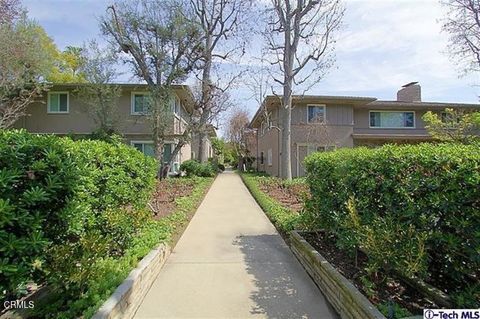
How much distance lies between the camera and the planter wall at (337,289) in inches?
127

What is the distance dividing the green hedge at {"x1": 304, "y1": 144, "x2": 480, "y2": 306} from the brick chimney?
1034 inches

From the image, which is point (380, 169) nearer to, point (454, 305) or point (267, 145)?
point (454, 305)

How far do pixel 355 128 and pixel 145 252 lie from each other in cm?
2240

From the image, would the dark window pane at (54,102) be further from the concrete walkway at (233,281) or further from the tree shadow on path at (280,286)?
the tree shadow on path at (280,286)

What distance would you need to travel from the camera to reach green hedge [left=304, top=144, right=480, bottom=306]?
10.2ft

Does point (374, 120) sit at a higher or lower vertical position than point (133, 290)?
higher

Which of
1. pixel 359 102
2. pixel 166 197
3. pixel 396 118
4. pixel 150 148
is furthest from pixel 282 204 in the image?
pixel 396 118

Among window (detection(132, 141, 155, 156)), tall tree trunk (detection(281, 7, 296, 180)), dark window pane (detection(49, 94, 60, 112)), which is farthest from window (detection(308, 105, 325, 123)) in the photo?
dark window pane (detection(49, 94, 60, 112))

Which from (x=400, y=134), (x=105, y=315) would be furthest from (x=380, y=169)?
(x=400, y=134)

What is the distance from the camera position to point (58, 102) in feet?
67.6

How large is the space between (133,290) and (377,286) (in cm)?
293

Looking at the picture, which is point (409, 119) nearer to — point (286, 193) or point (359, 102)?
point (359, 102)

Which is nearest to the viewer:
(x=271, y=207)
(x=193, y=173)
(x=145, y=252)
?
(x=145, y=252)

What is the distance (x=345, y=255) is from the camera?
17.3ft
